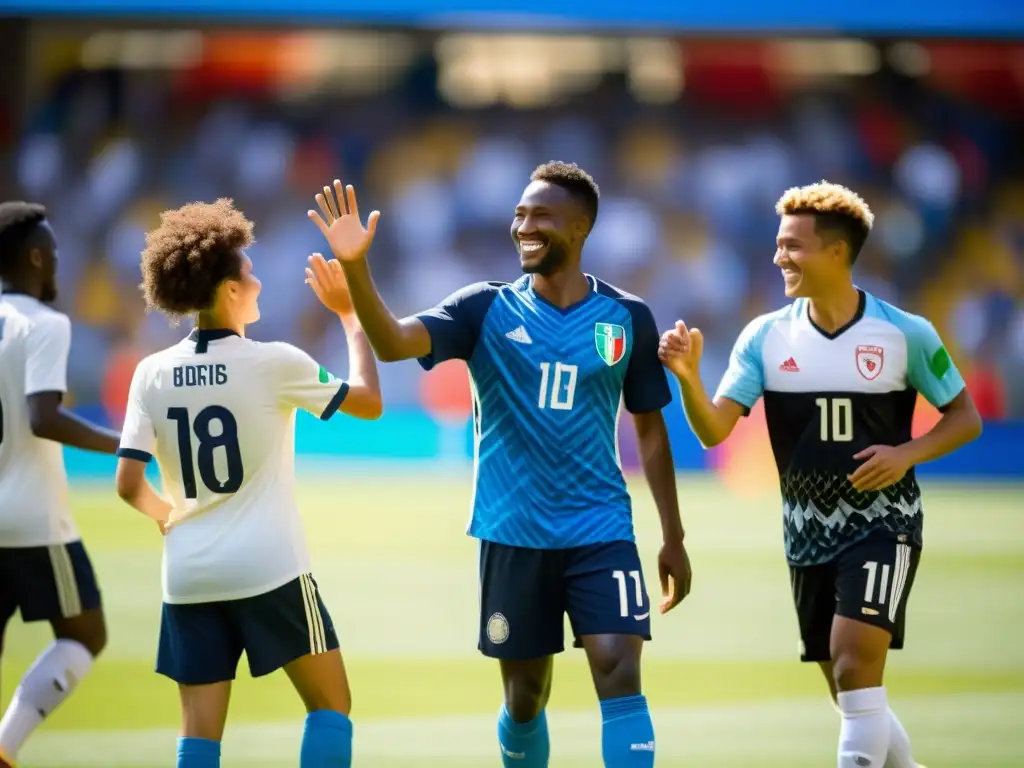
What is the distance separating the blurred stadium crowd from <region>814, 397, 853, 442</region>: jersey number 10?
19.8m

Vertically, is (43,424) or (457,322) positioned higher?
(457,322)

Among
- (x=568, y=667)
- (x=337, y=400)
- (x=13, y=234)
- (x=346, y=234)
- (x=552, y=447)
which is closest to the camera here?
(x=346, y=234)

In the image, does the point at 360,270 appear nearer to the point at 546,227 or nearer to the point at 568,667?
the point at 546,227

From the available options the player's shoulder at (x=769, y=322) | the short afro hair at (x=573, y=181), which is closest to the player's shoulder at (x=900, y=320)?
the player's shoulder at (x=769, y=322)

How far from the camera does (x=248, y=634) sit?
4.43 meters

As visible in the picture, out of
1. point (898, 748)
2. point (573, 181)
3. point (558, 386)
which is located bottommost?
point (898, 748)

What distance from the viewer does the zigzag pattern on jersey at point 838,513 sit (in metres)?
5.13

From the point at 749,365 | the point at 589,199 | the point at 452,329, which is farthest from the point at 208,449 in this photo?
the point at 749,365

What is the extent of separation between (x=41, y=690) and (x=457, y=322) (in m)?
2.22

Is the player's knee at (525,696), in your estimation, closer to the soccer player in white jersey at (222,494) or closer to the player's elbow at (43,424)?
the soccer player in white jersey at (222,494)

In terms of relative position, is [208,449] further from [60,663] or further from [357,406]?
[60,663]

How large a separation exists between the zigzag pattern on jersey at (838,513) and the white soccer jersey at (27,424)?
272 centimetres

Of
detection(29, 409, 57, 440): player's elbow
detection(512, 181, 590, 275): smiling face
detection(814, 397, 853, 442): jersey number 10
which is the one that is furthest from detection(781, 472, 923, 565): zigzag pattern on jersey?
detection(29, 409, 57, 440): player's elbow

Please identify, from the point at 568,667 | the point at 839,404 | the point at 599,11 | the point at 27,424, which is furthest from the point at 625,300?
the point at 599,11
